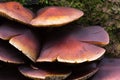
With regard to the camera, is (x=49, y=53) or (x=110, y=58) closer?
(x=49, y=53)

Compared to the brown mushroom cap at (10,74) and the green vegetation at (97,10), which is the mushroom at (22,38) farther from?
the green vegetation at (97,10)

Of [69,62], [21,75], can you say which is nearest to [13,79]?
[21,75]

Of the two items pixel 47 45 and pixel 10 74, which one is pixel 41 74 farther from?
pixel 10 74

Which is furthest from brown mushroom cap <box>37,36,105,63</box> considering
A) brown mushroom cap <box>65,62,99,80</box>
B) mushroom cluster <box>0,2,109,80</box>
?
brown mushroom cap <box>65,62,99,80</box>

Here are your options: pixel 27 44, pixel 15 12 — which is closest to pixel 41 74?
pixel 27 44

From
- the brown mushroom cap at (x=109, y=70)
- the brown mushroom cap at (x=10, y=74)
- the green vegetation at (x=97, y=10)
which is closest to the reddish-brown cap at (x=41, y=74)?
the brown mushroom cap at (x=10, y=74)

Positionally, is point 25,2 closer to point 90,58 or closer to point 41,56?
point 41,56
